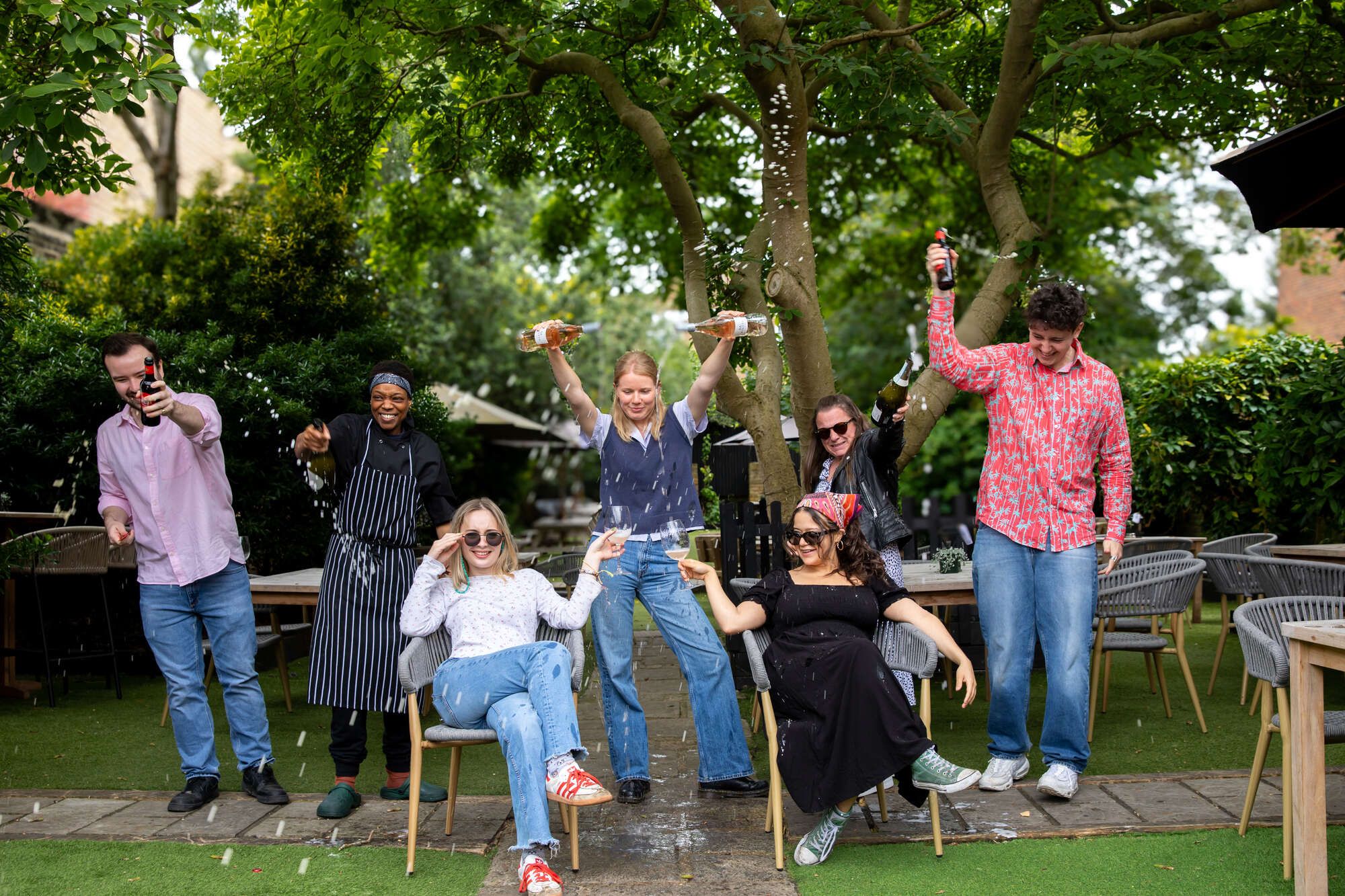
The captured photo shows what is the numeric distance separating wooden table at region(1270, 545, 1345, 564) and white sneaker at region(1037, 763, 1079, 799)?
2669 millimetres

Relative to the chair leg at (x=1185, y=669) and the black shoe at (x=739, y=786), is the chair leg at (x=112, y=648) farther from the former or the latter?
the chair leg at (x=1185, y=669)

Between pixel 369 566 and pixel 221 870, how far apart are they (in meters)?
1.25

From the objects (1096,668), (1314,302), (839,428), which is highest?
(1314,302)

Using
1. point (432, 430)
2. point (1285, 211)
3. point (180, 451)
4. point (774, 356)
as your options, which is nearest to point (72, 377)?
point (432, 430)

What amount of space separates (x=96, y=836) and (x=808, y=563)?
9.15 feet

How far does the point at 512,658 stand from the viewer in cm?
406

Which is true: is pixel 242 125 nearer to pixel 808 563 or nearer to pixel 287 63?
pixel 287 63

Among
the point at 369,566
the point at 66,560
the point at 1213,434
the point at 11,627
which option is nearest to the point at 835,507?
the point at 369,566

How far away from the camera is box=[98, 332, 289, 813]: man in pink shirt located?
4617 millimetres

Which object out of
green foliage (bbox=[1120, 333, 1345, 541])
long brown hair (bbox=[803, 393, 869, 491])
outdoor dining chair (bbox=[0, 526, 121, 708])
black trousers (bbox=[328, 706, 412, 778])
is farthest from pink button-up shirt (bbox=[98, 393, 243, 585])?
green foliage (bbox=[1120, 333, 1345, 541])

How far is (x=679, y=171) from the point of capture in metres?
6.60

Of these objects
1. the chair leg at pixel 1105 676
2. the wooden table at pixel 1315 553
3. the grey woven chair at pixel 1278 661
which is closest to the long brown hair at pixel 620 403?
the grey woven chair at pixel 1278 661

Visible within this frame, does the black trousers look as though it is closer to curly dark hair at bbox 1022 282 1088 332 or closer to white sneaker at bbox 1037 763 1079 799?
white sneaker at bbox 1037 763 1079 799

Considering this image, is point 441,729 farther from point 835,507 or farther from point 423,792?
point 835,507
